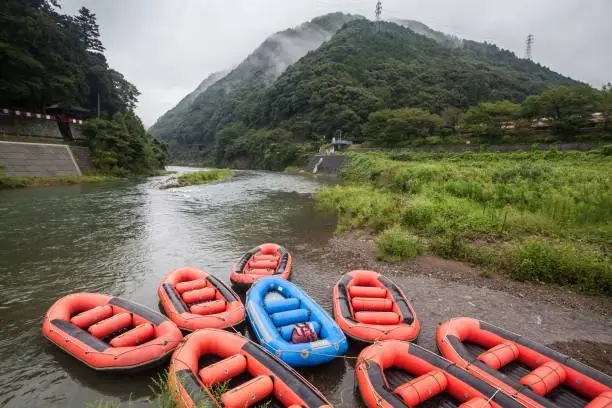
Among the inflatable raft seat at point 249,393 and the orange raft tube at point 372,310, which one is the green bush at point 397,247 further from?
the inflatable raft seat at point 249,393

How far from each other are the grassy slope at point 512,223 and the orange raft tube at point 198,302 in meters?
5.61

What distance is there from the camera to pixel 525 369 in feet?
17.3

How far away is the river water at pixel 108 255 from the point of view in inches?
198

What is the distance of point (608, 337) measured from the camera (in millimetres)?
6426

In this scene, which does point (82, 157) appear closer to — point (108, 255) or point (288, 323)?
point (108, 255)

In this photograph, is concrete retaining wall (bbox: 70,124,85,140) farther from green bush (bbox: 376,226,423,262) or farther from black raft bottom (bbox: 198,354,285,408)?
black raft bottom (bbox: 198,354,285,408)

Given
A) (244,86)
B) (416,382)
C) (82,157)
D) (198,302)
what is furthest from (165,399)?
(244,86)

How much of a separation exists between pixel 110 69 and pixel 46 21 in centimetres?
1527

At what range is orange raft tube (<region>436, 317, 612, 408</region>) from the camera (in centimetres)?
441

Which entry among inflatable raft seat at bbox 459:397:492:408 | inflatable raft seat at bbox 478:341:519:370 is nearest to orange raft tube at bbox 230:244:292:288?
inflatable raft seat at bbox 478:341:519:370

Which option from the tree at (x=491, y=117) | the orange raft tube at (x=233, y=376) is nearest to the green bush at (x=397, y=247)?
the orange raft tube at (x=233, y=376)

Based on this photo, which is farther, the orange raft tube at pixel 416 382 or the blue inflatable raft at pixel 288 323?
the blue inflatable raft at pixel 288 323

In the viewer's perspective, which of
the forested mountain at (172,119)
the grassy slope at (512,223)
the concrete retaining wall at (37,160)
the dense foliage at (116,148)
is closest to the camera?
the grassy slope at (512,223)

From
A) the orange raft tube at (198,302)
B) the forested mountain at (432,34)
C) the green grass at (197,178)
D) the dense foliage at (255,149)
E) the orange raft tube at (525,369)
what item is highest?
the forested mountain at (432,34)
